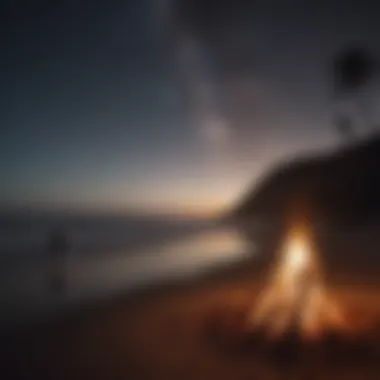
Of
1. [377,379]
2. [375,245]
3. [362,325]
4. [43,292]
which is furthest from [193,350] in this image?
[375,245]

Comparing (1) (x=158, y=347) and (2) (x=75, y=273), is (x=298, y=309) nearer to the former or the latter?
(1) (x=158, y=347)

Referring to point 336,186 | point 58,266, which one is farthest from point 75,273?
point 336,186

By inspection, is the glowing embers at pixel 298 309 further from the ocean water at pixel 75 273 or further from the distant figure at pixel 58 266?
the distant figure at pixel 58 266

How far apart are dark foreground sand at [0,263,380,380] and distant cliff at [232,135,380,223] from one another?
32.5 meters

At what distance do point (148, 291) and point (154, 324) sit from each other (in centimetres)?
669

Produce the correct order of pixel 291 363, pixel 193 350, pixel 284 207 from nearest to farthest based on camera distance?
pixel 291 363 → pixel 193 350 → pixel 284 207

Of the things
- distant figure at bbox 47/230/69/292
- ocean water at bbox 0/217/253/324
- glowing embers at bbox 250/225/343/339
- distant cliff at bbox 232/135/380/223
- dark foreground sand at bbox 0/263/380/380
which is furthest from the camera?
distant cliff at bbox 232/135/380/223

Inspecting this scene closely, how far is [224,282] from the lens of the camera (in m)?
20.5

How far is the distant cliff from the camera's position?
1866 inches

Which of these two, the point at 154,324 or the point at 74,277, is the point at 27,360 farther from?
the point at 74,277

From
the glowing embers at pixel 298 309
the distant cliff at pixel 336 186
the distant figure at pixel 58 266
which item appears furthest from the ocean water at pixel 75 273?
the distant cliff at pixel 336 186

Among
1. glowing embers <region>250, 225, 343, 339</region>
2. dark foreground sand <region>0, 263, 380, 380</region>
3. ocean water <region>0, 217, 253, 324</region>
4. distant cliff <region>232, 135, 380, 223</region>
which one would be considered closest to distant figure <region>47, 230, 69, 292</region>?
ocean water <region>0, 217, 253, 324</region>

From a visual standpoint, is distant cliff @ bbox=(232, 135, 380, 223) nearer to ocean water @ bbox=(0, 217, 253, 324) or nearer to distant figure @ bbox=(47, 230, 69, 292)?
ocean water @ bbox=(0, 217, 253, 324)

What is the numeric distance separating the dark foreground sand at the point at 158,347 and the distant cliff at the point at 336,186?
3246 cm
